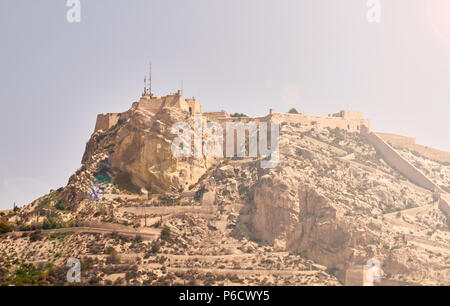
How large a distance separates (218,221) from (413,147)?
2947 cm

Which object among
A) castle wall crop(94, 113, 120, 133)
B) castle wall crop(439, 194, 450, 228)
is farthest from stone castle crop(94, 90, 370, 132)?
castle wall crop(439, 194, 450, 228)

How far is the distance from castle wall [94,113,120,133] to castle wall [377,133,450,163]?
92.9 feet

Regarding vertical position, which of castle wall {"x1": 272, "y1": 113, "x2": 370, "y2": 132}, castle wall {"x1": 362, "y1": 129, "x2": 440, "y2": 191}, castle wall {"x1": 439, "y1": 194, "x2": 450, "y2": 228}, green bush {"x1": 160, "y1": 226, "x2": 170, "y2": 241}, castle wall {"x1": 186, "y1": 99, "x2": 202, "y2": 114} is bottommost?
green bush {"x1": 160, "y1": 226, "x2": 170, "y2": 241}

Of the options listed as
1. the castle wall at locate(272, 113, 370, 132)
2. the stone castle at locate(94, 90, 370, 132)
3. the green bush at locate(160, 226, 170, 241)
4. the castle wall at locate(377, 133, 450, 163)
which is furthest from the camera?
the castle wall at locate(377, 133, 450, 163)

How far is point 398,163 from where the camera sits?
66.6 m

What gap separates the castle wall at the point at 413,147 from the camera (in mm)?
71562

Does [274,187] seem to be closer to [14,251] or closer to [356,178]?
[356,178]

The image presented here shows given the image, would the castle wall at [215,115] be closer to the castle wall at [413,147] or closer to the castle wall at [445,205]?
the castle wall at [413,147]

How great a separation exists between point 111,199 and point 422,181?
3019 cm

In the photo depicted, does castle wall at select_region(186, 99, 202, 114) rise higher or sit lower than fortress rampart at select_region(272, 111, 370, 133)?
higher

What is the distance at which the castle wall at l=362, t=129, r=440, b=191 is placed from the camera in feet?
210

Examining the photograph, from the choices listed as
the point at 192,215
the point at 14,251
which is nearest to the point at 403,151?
the point at 192,215

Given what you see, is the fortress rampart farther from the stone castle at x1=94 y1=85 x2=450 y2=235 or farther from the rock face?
the rock face

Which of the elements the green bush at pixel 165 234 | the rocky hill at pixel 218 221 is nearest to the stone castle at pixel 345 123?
the rocky hill at pixel 218 221
